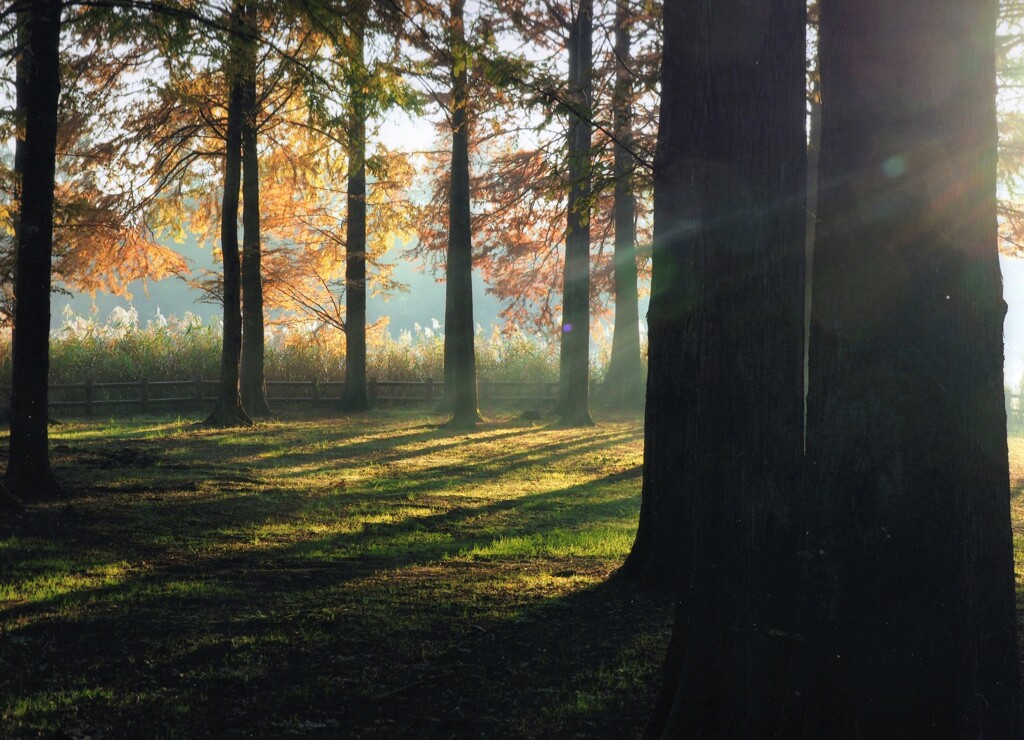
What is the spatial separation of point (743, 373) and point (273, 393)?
20084 mm

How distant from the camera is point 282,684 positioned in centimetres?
429

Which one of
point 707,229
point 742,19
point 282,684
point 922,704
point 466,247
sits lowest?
point 282,684

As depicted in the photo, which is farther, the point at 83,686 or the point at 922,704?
the point at 83,686

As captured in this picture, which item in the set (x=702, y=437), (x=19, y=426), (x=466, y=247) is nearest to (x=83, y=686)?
(x=702, y=437)

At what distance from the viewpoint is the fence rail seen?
19656 mm

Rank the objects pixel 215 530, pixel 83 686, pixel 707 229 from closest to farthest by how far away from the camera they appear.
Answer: pixel 707 229 < pixel 83 686 < pixel 215 530

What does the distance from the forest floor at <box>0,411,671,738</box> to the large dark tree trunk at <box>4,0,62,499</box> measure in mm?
614

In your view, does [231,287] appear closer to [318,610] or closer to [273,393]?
[273,393]

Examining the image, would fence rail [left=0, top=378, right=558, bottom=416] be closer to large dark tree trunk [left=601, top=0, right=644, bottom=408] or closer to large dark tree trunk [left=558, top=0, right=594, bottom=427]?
large dark tree trunk [left=601, top=0, right=644, bottom=408]

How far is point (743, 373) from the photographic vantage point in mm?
3779

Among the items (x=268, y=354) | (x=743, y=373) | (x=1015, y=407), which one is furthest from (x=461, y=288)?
(x=743, y=373)

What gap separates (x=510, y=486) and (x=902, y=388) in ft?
28.5

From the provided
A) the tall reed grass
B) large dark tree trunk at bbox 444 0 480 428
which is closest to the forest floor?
large dark tree trunk at bbox 444 0 480 428

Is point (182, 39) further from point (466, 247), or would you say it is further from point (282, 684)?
point (466, 247)
